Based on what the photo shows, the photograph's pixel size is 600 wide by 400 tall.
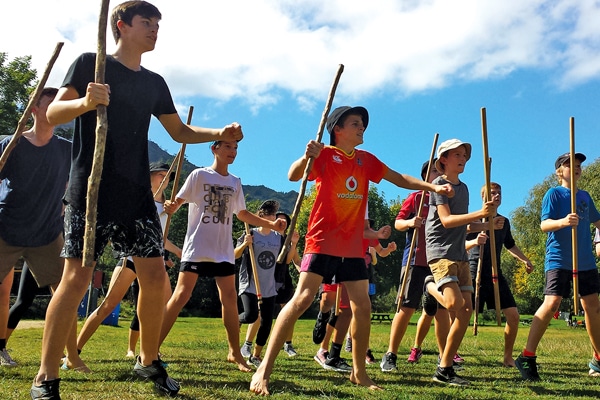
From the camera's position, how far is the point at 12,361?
20.0 feet

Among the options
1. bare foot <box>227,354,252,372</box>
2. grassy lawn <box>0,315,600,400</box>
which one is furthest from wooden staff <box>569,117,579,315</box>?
bare foot <box>227,354,252,372</box>

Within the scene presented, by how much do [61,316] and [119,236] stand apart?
0.65 m

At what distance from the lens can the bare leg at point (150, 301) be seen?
4262 millimetres

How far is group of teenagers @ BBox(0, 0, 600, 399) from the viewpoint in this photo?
4055mm

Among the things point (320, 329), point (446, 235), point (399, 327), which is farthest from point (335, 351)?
point (446, 235)

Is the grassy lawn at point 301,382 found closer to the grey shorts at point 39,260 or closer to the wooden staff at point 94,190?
the grey shorts at point 39,260

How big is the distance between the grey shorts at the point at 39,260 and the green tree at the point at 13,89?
3149cm

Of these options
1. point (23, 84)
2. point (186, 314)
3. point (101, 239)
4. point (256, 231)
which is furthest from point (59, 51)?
point (186, 314)

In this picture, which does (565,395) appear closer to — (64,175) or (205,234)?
(205,234)

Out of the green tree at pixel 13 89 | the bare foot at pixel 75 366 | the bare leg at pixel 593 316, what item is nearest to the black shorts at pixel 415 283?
the bare leg at pixel 593 316

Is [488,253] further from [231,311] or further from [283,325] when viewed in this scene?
[283,325]

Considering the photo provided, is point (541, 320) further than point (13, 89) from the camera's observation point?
No

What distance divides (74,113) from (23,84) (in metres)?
35.7

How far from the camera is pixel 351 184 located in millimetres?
5355
